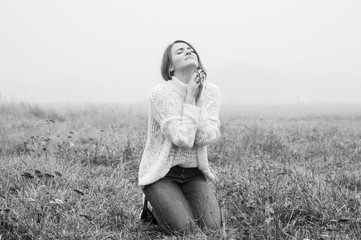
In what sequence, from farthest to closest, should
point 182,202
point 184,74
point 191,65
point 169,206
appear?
point 184,74
point 191,65
point 182,202
point 169,206

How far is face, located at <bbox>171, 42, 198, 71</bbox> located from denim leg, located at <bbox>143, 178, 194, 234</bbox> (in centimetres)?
120

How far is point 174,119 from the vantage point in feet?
11.8

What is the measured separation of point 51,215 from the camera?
3.23 metres

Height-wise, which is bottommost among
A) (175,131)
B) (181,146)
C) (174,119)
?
(181,146)

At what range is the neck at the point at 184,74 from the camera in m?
3.84

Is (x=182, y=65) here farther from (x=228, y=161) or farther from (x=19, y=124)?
(x=19, y=124)

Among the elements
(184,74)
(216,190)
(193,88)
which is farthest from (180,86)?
(216,190)

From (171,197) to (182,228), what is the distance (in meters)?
0.31

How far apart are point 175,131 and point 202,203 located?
0.79 m

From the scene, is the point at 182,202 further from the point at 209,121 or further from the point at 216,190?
the point at 216,190

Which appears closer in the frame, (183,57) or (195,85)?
(195,85)

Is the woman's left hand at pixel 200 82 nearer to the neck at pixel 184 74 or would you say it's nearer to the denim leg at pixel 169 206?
the neck at pixel 184 74

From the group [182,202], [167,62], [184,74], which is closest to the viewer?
[182,202]

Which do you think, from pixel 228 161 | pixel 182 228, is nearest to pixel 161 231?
pixel 182 228
